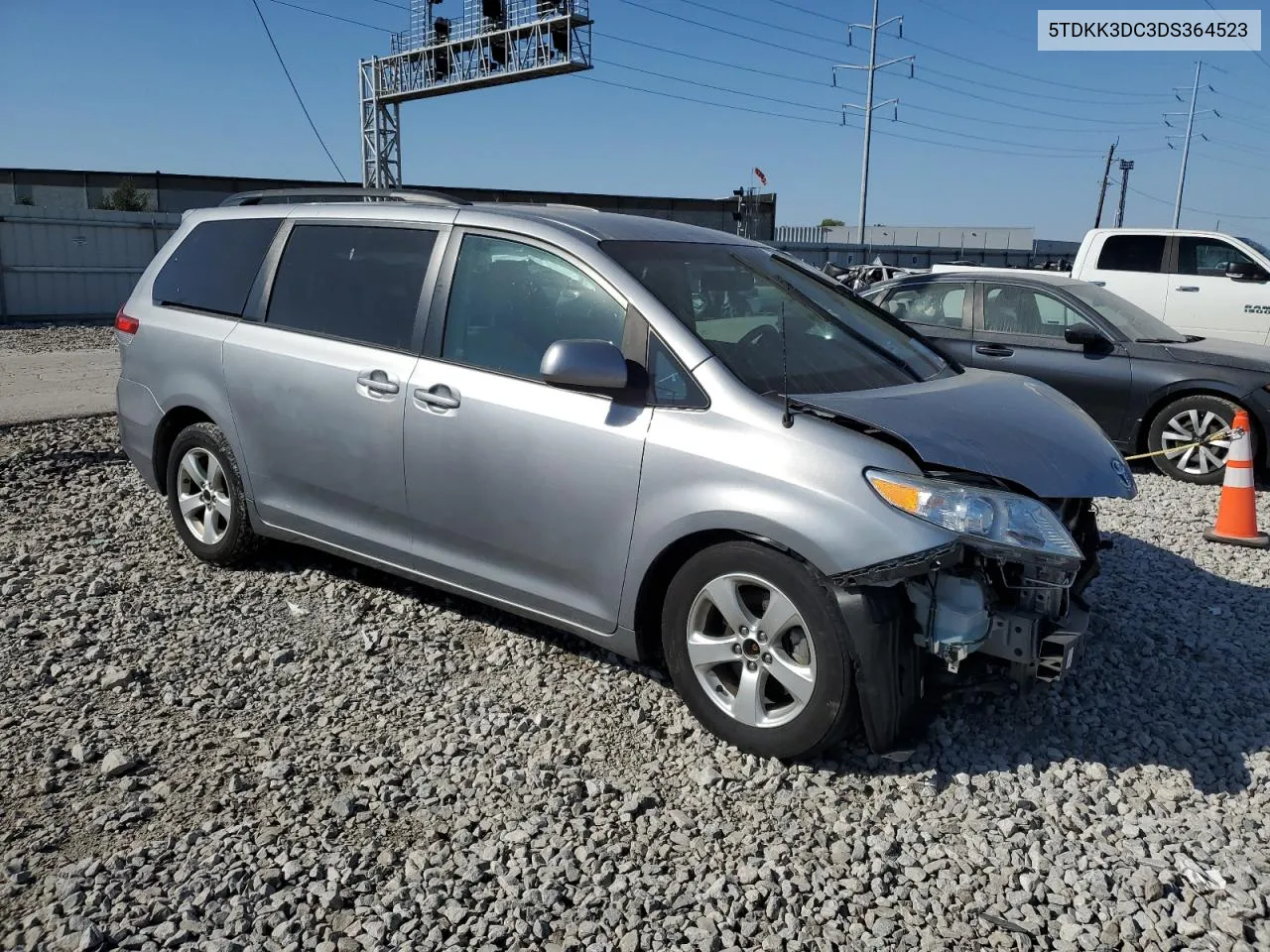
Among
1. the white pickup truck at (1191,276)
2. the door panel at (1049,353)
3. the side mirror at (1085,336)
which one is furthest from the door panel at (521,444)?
the white pickup truck at (1191,276)

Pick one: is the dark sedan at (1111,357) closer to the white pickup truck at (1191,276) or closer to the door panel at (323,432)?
the white pickup truck at (1191,276)

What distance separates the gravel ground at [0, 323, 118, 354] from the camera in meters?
15.7

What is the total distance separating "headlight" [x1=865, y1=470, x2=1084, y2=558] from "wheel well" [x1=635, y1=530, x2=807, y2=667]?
1.53 feet

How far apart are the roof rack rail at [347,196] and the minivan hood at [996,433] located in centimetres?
201

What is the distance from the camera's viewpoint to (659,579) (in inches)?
148

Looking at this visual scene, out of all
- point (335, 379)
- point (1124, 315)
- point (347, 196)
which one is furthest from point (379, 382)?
point (1124, 315)

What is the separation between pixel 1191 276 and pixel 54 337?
1658 cm

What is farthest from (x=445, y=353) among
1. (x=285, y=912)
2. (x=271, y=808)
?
A: (x=285, y=912)

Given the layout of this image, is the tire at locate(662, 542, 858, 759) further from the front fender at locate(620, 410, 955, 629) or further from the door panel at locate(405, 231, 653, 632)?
the door panel at locate(405, 231, 653, 632)

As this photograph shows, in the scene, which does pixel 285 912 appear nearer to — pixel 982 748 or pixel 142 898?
pixel 142 898

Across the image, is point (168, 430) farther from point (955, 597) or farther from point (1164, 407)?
point (1164, 407)

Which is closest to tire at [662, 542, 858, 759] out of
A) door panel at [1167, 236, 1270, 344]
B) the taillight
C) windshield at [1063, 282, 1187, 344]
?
the taillight

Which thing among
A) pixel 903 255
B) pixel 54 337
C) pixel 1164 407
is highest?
pixel 903 255

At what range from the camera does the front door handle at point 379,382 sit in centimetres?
432
